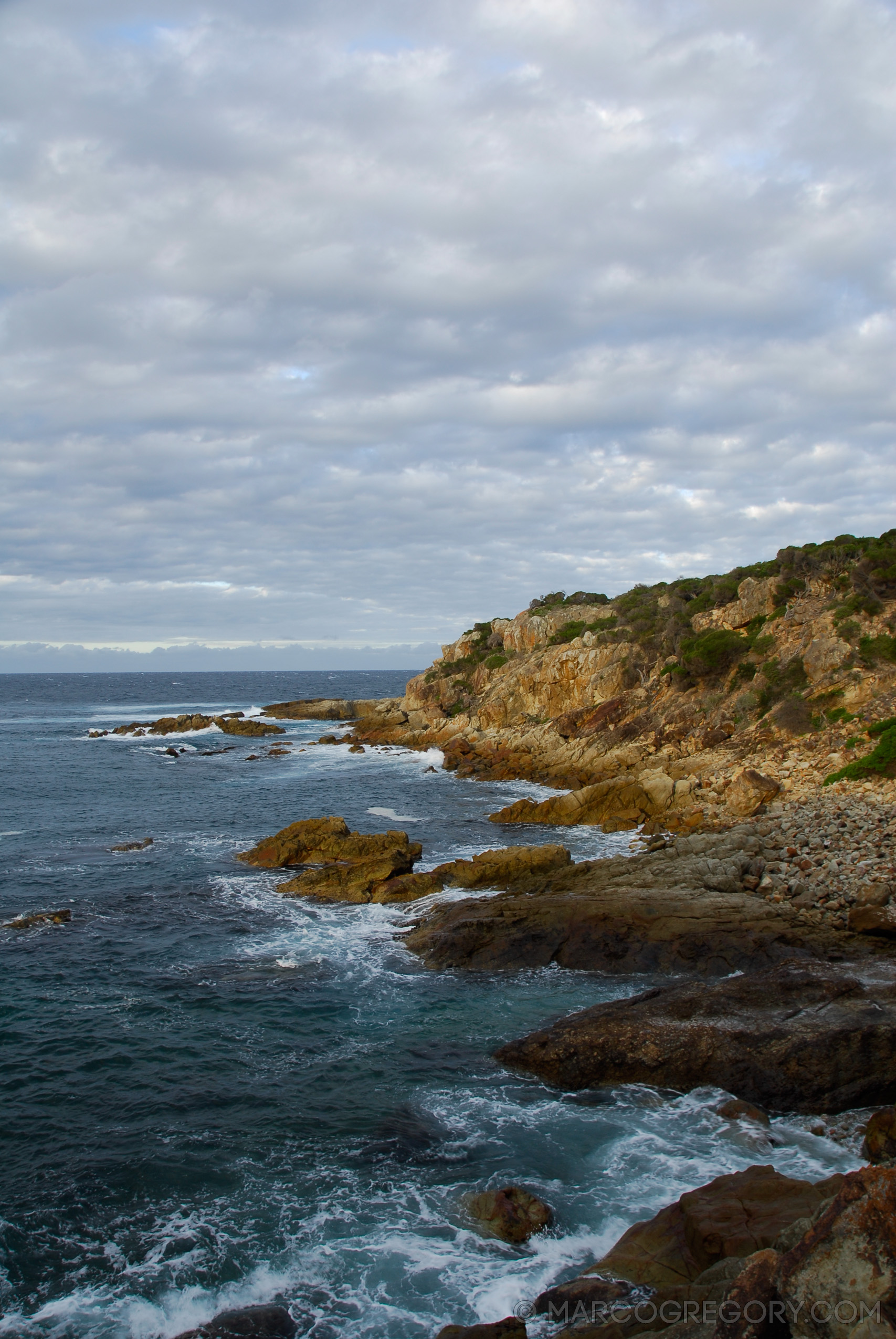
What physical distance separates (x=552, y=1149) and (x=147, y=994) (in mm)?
10747

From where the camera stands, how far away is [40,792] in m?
44.7

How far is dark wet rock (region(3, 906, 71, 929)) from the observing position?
73.2 ft

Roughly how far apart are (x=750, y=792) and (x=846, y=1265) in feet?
82.7

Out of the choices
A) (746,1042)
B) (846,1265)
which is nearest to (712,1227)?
(846,1265)

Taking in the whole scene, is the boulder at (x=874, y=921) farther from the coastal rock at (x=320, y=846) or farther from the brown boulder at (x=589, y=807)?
the coastal rock at (x=320, y=846)

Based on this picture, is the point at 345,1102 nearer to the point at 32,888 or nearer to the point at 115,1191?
the point at 115,1191

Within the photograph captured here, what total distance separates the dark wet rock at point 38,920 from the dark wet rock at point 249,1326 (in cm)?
1631

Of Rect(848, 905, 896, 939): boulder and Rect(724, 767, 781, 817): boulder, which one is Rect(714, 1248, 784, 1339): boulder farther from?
Rect(724, 767, 781, 817): boulder

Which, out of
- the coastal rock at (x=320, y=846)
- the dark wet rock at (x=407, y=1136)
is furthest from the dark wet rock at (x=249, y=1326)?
the coastal rock at (x=320, y=846)

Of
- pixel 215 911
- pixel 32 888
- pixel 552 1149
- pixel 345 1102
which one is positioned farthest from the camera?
pixel 32 888

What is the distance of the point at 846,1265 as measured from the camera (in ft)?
18.6

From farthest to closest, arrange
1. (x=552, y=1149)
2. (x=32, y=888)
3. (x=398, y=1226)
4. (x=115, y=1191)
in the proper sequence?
(x=32, y=888) < (x=552, y=1149) < (x=115, y=1191) < (x=398, y=1226)

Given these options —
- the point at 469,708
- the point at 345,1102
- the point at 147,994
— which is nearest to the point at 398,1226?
the point at 345,1102

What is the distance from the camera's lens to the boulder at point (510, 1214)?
33.2 ft
